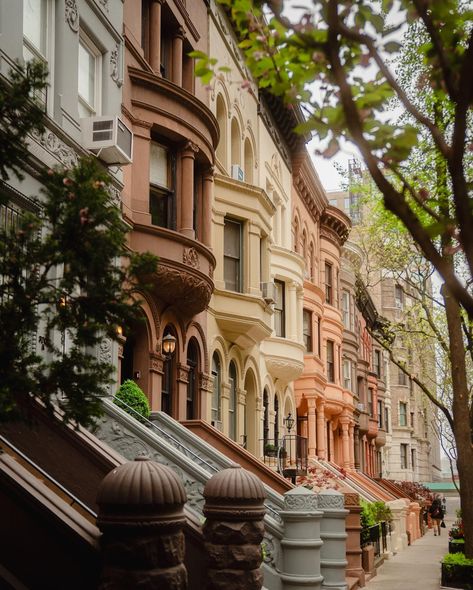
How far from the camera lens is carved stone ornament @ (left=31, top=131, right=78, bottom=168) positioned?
506 inches

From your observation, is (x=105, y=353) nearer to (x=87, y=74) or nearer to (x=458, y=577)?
(x=87, y=74)

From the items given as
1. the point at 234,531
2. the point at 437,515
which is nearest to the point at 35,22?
the point at 234,531

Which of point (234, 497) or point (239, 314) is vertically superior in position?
point (239, 314)

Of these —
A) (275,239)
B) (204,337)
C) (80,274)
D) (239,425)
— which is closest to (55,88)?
(80,274)

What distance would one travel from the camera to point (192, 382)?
20.5 metres

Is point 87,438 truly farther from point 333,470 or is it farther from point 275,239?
point 333,470

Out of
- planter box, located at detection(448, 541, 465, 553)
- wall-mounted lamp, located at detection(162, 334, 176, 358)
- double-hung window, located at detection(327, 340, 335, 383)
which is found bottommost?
planter box, located at detection(448, 541, 465, 553)

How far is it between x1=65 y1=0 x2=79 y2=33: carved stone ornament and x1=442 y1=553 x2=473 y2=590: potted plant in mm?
12587

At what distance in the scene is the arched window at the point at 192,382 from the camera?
20.1 metres

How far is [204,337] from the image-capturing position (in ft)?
69.0

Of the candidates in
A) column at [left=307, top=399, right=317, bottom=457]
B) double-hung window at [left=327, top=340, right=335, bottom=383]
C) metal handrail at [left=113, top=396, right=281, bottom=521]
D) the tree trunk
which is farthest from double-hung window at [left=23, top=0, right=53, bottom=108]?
double-hung window at [left=327, top=340, right=335, bottom=383]

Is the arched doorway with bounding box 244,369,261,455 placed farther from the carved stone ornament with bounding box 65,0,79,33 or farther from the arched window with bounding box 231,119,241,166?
the carved stone ornament with bounding box 65,0,79,33

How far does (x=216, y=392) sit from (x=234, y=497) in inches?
483

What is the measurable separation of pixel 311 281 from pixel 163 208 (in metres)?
17.8
